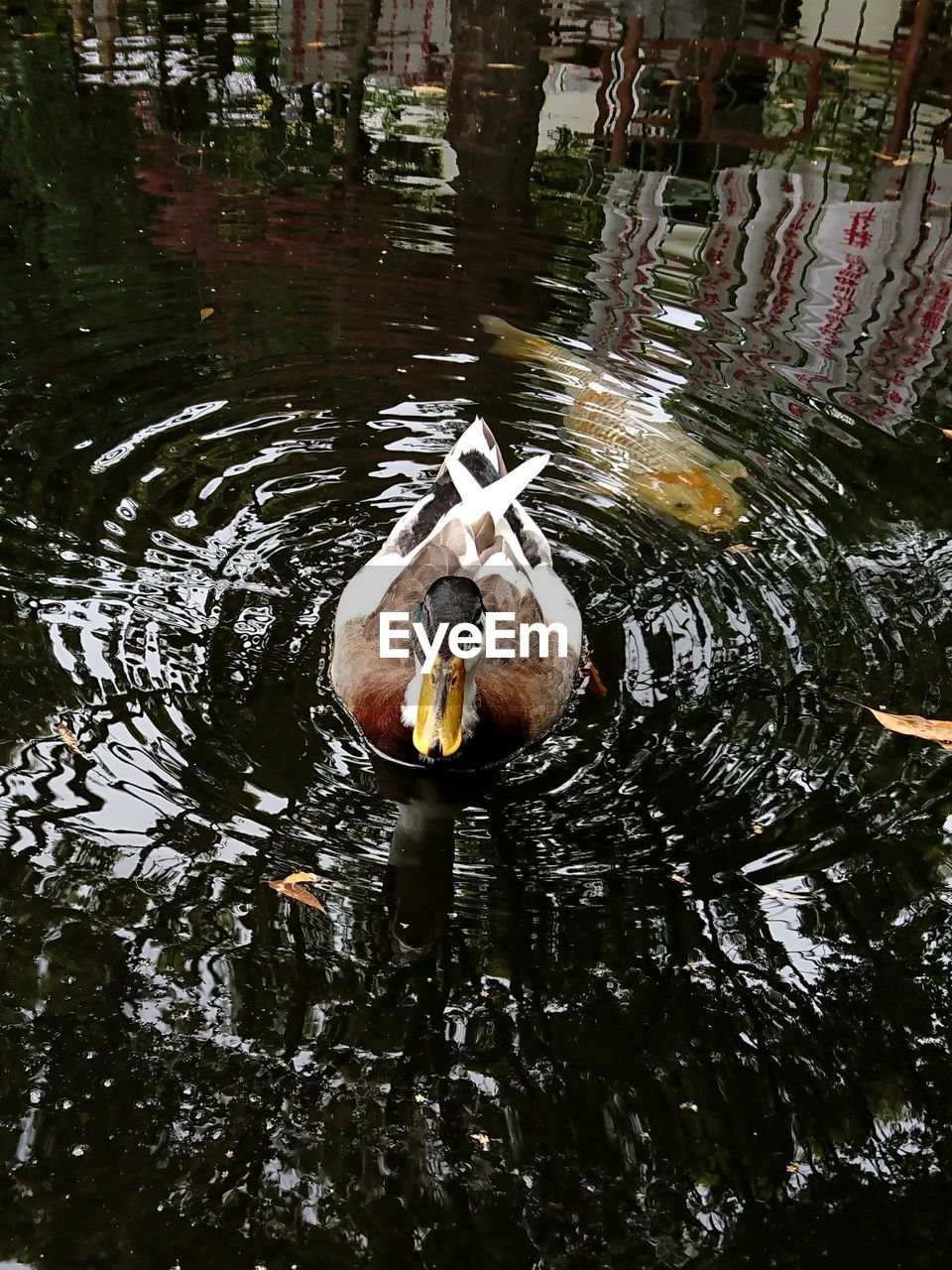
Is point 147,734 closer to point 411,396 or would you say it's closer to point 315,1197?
point 315,1197

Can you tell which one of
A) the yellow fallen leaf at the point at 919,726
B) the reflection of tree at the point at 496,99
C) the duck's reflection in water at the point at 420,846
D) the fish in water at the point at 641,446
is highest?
the reflection of tree at the point at 496,99

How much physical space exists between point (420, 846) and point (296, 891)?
0.52m

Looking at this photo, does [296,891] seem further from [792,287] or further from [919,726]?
[792,287]

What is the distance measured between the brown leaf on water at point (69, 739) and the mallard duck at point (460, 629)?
1.03 m

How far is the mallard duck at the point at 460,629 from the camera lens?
4461 millimetres

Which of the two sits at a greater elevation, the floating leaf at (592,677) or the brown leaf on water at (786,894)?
the brown leaf on water at (786,894)

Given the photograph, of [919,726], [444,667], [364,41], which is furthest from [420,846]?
[364,41]

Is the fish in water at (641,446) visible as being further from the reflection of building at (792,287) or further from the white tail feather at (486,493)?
the white tail feather at (486,493)

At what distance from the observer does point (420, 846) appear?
14.0 ft

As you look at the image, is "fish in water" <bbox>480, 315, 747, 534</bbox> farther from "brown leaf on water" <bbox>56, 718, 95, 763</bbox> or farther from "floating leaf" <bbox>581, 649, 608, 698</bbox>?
"brown leaf on water" <bbox>56, 718, 95, 763</bbox>

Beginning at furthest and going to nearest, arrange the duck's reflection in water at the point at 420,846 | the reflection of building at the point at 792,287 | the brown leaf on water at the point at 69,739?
the reflection of building at the point at 792,287, the brown leaf on water at the point at 69,739, the duck's reflection in water at the point at 420,846

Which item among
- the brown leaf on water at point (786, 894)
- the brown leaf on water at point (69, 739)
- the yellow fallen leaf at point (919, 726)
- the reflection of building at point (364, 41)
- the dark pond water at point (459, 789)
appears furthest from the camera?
the reflection of building at point (364, 41)

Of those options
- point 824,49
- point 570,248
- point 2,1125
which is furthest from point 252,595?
point 824,49

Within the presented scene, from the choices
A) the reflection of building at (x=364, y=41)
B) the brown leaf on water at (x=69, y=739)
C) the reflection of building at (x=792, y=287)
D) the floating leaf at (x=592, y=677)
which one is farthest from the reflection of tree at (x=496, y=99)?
the brown leaf on water at (x=69, y=739)
